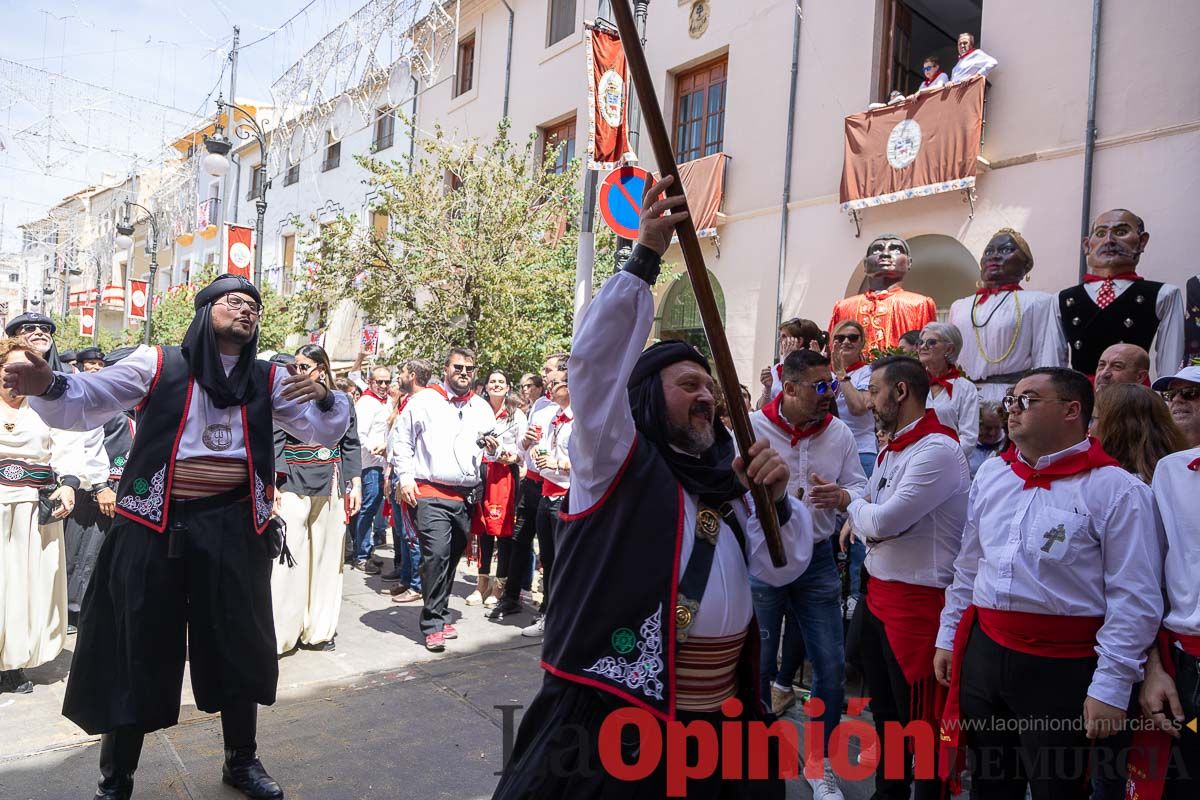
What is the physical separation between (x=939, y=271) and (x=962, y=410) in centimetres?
752

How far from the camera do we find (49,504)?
508 centimetres

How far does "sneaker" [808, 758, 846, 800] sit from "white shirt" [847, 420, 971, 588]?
3.32 feet

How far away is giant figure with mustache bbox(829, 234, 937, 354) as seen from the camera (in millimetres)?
6074

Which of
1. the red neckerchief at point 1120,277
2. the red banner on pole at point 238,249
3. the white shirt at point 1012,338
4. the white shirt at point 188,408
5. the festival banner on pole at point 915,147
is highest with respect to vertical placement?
the festival banner on pole at point 915,147

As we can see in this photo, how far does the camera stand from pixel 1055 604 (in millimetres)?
2773

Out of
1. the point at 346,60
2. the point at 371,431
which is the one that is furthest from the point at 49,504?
the point at 346,60

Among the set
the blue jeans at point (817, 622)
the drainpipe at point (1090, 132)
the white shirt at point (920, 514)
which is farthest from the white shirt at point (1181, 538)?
the drainpipe at point (1090, 132)

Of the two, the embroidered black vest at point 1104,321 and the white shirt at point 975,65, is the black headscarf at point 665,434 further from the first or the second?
the white shirt at point 975,65

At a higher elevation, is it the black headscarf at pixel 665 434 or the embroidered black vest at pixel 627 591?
the black headscarf at pixel 665 434

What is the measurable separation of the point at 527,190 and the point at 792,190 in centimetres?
387

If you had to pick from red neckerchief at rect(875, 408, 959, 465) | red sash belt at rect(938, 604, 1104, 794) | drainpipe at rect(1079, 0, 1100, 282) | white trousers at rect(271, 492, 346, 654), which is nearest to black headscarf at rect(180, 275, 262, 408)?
white trousers at rect(271, 492, 346, 654)

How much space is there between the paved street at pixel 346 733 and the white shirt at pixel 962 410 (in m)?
2.09

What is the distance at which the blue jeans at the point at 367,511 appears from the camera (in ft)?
28.6

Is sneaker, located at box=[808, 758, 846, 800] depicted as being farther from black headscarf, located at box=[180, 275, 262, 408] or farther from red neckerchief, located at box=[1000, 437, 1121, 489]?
black headscarf, located at box=[180, 275, 262, 408]
